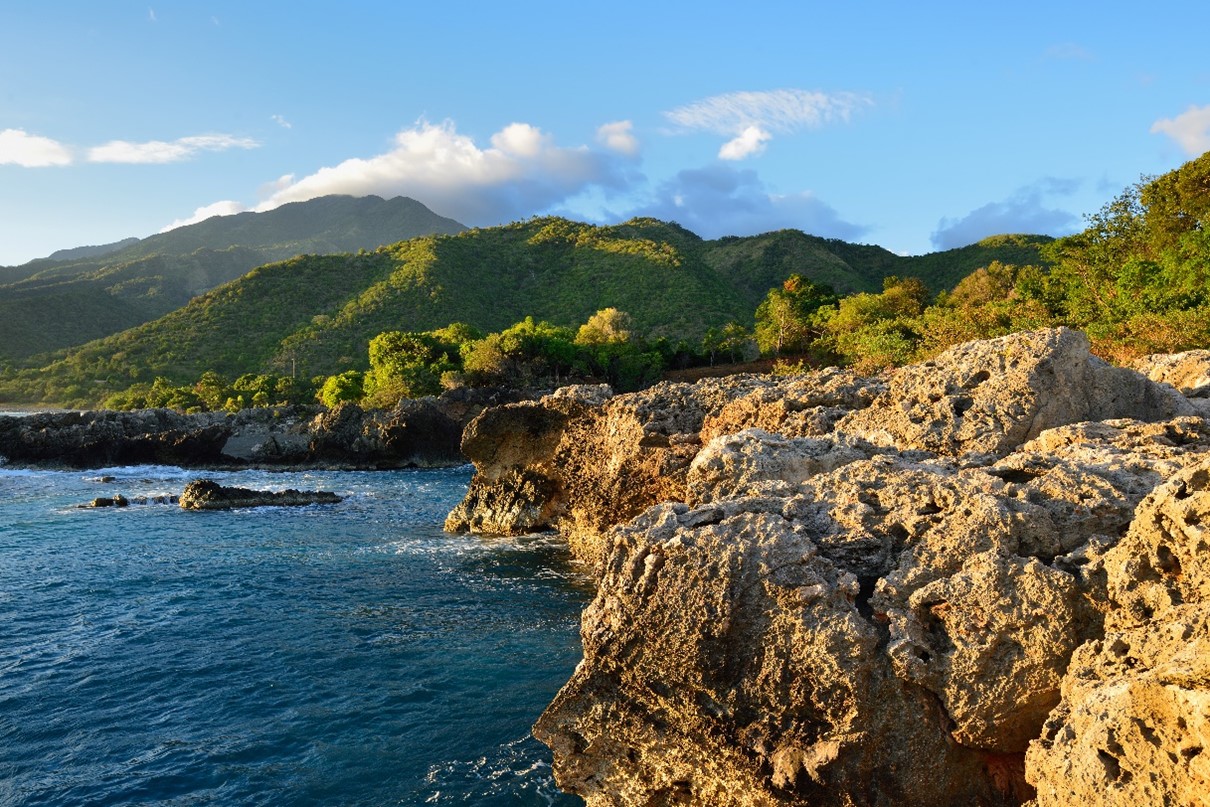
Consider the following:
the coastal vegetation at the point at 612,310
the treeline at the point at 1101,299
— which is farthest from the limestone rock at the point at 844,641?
the coastal vegetation at the point at 612,310

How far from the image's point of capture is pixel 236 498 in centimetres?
3341

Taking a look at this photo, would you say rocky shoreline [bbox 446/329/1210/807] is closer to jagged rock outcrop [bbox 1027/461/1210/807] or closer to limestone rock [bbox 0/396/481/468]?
jagged rock outcrop [bbox 1027/461/1210/807]

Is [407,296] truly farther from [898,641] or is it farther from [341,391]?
[898,641]

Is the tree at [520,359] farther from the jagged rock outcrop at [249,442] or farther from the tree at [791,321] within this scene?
the tree at [791,321]

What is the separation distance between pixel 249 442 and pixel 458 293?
2694 inches

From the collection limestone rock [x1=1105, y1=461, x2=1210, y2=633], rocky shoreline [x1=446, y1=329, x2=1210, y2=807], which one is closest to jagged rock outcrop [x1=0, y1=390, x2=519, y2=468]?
rocky shoreline [x1=446, y1=329, x2=1210, y2=807]

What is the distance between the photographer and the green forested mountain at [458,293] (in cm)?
9662

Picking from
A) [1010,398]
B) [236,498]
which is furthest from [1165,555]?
[236,498]

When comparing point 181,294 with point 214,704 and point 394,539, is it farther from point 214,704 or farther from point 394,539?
point 214,704

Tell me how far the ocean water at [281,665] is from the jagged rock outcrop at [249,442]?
891 inches

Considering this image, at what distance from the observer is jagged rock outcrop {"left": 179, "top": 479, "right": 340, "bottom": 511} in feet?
108

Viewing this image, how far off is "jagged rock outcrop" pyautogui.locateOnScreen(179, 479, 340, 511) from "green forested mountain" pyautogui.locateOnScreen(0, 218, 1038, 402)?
6146 centimetres

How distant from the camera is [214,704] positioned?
12.1 meters

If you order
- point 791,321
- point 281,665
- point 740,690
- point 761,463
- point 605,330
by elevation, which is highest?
point 605,330
